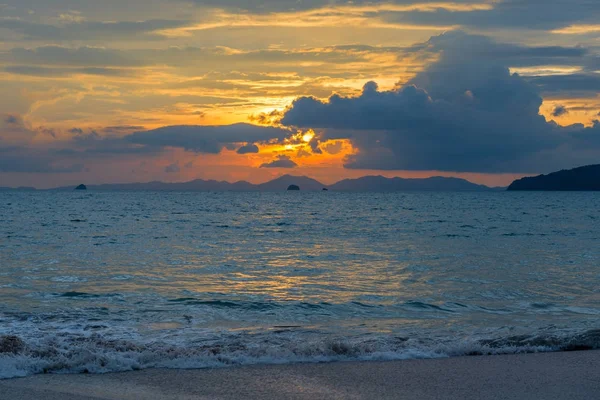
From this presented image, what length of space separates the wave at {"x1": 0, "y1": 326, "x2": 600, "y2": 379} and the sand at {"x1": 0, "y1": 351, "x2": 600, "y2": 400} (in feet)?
1.16

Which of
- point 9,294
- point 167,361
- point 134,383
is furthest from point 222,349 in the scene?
point 9,294

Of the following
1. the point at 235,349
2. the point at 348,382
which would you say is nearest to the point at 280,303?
the point at 235,349

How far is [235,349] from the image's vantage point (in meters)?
10.9

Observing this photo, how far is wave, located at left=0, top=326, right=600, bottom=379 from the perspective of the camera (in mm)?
9750

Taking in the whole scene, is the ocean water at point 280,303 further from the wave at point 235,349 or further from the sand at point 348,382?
the sand at point 348,382

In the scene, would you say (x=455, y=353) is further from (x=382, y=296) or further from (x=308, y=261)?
(x=308, y=261)

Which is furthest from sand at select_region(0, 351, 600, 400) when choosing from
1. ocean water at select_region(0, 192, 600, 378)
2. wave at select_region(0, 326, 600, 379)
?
ocean water at select_region(0, 192, 600, 378)

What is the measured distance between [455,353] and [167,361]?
5233 millimetres

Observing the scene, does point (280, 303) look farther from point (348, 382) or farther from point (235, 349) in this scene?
point (348, 382)

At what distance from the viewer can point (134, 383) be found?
8969 millimetres

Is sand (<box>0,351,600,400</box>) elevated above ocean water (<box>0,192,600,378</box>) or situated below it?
above

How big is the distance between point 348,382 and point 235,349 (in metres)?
2.64

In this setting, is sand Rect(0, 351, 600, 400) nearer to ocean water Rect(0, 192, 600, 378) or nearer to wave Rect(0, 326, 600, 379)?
wave Rect(0, 326, 600, 379)

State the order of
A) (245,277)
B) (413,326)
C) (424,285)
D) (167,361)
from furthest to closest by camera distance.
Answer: (245,277)
(424,285)
(413,326)
(167,361)
